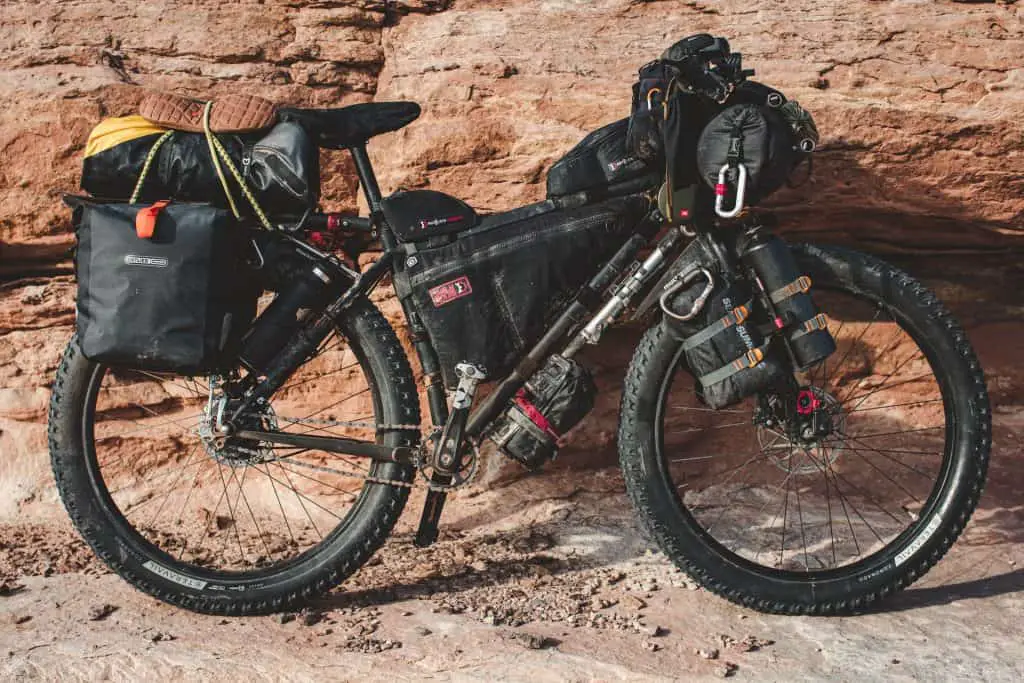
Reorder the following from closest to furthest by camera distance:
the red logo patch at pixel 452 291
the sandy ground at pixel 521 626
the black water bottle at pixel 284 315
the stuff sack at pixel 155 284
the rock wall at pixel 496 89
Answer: the sandy ground at pixel 521 626
the stuff sack at pixel 155 284
the red logo patch at pixel 452 291
the black water bottle at pixel 284 315
the rock wall at pixel 496 89

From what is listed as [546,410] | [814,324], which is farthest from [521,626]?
[814,324]

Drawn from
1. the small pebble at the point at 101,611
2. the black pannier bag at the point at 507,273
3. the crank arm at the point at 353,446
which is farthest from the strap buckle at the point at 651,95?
the small pebble at the point at 101,611

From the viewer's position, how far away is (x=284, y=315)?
3068mm

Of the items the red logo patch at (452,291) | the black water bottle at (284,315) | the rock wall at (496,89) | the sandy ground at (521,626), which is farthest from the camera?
the rock wall at (496,89)

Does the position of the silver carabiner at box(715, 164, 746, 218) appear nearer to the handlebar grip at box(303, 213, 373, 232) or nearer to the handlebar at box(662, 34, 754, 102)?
the handlebar at box(662, 34, 754, 102)

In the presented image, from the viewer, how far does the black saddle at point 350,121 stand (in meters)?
3.01

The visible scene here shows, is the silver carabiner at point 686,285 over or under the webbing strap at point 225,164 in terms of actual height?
under

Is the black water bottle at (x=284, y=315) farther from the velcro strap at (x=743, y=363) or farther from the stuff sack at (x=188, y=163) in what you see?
the velcro strap at (x=743, y=363)

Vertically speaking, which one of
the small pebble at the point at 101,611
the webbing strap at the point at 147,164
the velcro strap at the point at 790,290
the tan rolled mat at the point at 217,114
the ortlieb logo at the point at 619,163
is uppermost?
the tan rolled mat at the point at 217,114

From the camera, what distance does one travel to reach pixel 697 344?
2809 millimetres

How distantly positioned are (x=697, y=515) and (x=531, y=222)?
Result: 147 centimetres

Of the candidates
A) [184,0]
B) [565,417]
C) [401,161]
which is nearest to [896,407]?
[565,417]

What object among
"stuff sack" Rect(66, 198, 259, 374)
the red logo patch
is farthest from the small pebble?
the red logo patch

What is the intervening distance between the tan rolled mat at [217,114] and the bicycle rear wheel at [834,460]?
57.3 inches
